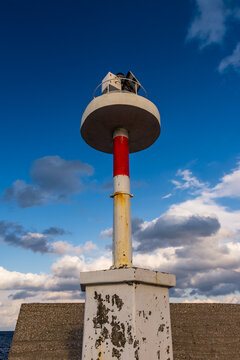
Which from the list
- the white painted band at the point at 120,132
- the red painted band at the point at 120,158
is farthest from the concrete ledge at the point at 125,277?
the white painted band at the point at 120,132

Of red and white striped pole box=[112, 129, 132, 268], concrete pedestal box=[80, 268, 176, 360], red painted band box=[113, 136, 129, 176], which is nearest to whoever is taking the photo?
concrete pedestal box=[80, 268, 176, 360]

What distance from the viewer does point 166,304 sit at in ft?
30.5

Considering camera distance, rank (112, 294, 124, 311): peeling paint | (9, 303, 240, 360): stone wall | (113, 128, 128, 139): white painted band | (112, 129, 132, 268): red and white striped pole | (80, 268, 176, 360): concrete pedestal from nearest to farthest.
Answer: (80, 268, 176, 360): concrete pedestal
(112, 294, 124, 311): peeling paint
(112, 129, 132, 268): red and white striped pole
(113, 128, 128, 139): white painted band
(9, 303, 240, 360): stone wall

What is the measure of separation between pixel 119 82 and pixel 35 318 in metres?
19.0

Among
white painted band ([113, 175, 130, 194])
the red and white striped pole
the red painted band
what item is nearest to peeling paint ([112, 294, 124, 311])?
the red and white striped pole

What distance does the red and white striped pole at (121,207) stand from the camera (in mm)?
9453

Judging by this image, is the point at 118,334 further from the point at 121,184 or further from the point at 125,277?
the point at 121,184

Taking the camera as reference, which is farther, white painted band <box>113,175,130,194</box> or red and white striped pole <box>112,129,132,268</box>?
white painted band <box>113,175,130,194</box>

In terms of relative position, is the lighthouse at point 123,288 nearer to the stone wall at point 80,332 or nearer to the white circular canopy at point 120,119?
the white circular canopy at point 120,119

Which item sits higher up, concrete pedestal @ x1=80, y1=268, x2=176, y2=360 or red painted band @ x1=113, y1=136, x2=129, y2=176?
red painted band @ x1=113, y1=136, x2=129, y2=176

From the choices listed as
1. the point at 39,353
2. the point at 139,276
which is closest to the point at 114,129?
the point at 139,276

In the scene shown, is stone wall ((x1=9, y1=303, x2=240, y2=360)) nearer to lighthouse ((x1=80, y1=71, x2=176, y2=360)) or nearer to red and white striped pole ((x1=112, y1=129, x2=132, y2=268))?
lighthouse ((x1=80, y1=71, x2=176, y2=360))

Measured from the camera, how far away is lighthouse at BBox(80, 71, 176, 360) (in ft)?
25.8

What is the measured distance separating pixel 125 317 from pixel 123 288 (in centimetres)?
75
